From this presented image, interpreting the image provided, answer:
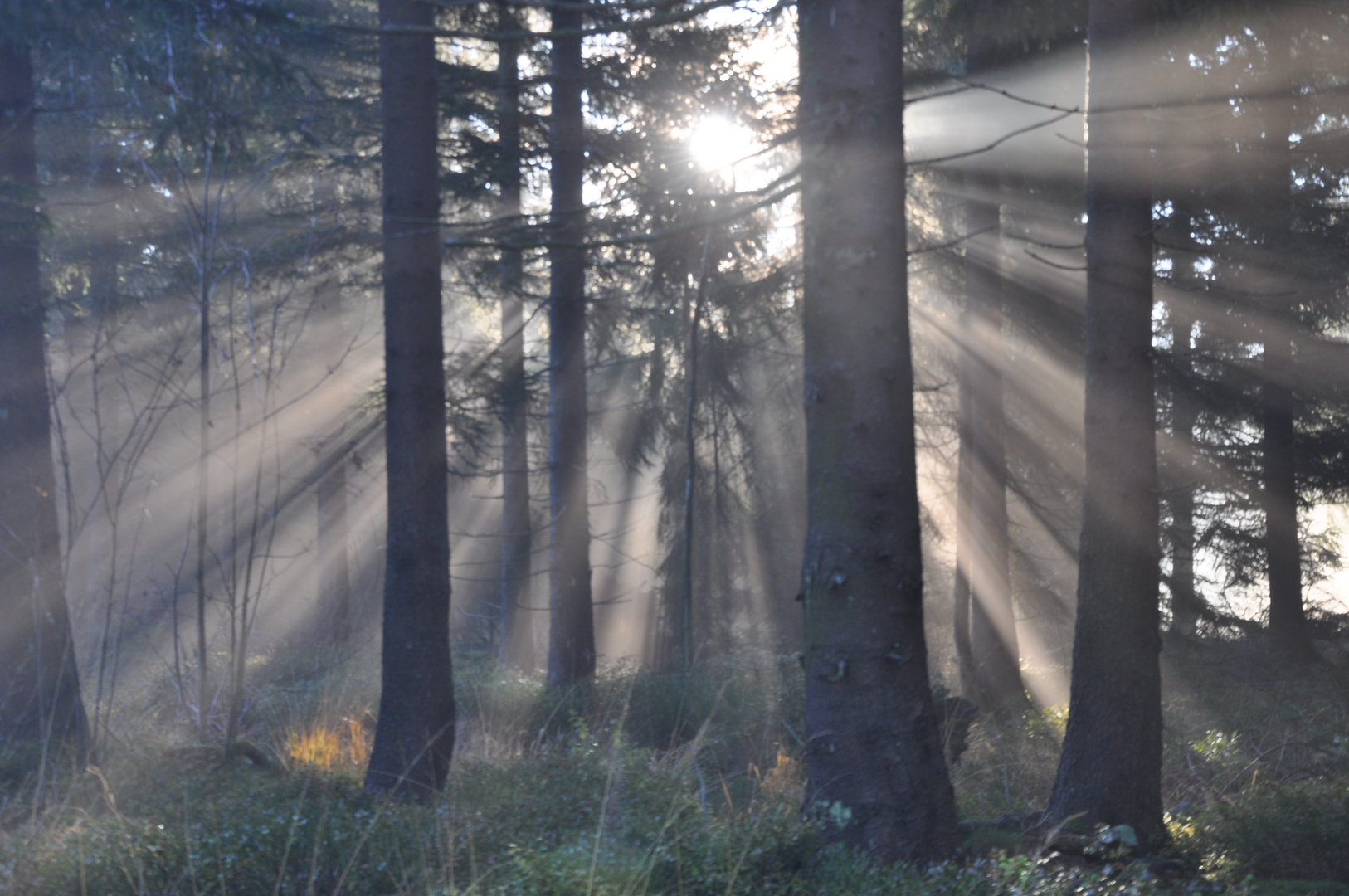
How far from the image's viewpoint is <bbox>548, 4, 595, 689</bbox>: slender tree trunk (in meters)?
11.5

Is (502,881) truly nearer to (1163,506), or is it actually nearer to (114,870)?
(114,870)

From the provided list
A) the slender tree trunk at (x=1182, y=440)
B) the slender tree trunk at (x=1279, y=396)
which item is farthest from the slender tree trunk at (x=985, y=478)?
the slender tree trunk at (x=1279, y=396)

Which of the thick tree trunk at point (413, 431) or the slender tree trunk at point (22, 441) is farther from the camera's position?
the slender tree trunk at point (22, 441)

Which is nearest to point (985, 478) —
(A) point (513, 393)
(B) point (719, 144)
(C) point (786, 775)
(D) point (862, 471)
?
(C) point (786, 775)

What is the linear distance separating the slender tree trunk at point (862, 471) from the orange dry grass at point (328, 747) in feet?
14.6

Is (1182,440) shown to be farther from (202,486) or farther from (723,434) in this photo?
(202,486)

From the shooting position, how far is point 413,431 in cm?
651

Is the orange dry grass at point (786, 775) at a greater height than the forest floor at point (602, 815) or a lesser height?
lesser

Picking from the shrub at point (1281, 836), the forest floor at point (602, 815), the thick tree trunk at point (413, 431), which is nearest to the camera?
the forest floor at point (602, 815)

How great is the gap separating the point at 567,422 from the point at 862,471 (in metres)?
7.97

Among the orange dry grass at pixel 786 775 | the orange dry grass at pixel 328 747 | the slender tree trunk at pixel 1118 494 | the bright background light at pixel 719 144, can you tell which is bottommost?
the orange dry grass at pixel 786 775

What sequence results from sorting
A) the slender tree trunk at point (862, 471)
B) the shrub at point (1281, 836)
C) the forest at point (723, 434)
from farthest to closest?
the shrub at point (1281, 836) → the forest at point (723, 434) → the slender tree trunk at point (862, 471)

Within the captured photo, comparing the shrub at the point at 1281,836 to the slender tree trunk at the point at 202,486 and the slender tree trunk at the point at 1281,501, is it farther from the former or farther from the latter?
the slender tree trunk at the point at 1281,501

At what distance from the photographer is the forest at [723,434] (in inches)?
172
